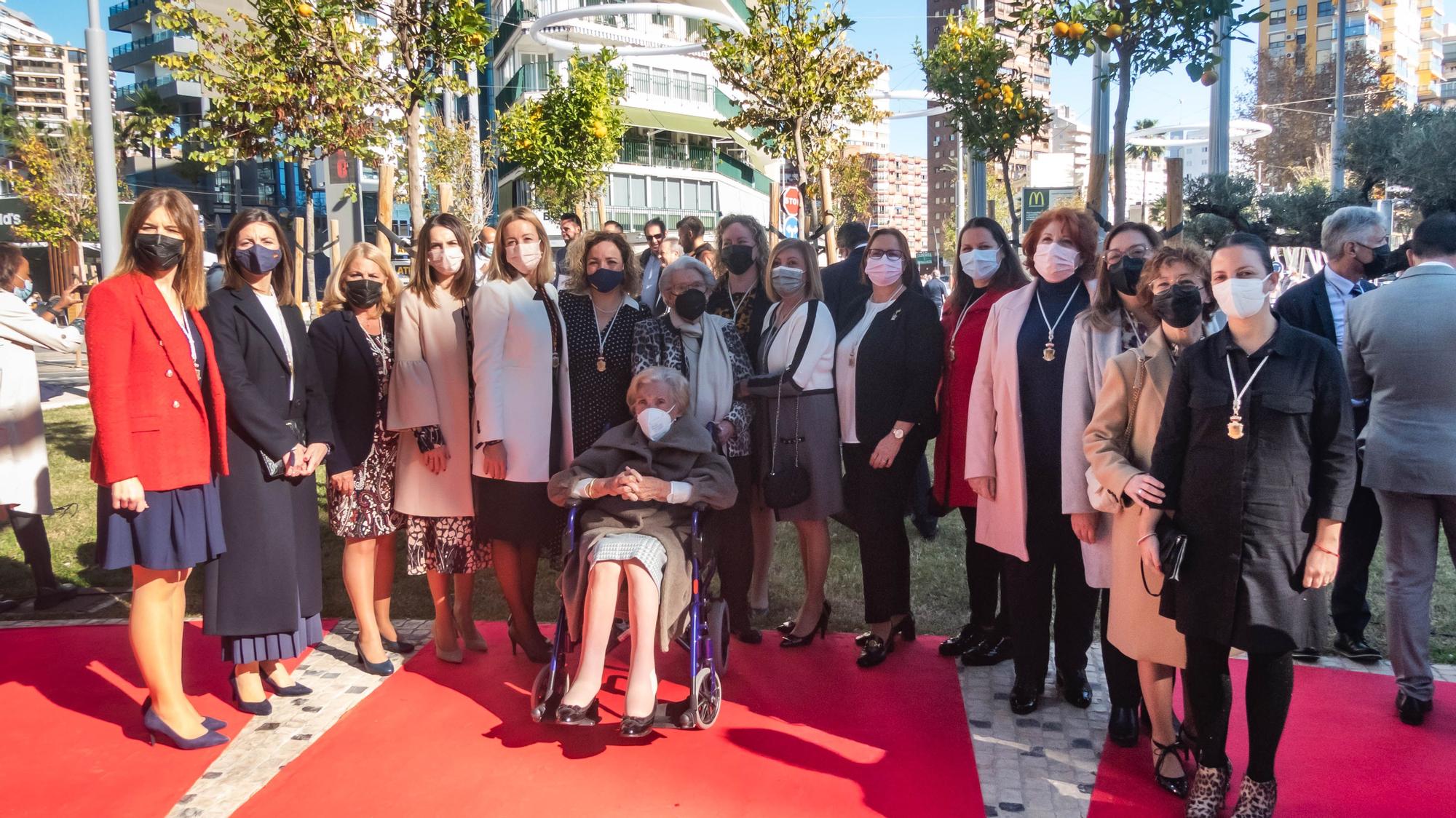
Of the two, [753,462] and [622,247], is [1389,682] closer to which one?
[753,462]

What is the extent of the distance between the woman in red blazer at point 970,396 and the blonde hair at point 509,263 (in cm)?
191

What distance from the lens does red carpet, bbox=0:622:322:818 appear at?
3.69m

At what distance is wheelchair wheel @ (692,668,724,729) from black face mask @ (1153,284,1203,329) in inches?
84.5

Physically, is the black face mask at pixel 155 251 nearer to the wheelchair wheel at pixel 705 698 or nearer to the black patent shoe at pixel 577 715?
the black patent shoe at pixel 577 715

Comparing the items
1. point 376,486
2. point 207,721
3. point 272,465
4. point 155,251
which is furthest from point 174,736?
point 155,251

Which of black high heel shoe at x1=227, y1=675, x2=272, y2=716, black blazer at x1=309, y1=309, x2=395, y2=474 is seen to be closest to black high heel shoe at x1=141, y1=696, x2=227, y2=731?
black high heel shoe at x1=227, y1=675, x2=272, y2=716

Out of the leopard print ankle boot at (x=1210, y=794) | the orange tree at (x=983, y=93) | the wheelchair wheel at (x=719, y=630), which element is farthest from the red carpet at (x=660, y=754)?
the orange tree at (x=983, y=93)

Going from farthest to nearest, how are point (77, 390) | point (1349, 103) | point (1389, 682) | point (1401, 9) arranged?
point (1401, 9) < point (1349, 103) < point (77, 390) < point (1389, 682)

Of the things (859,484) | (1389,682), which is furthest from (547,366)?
(1389,682)

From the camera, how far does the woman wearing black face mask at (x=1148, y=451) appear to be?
138 inches

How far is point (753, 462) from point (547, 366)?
3.66 ft

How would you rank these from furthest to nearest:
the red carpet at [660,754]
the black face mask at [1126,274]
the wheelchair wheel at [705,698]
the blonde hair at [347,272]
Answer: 1. the blonde hair at [347,272]
2. the wheelchair wheel at [705,698]
3. the black face mask at [1126,274]
4. the red carpet at [660,754]

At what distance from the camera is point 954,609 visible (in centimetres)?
584

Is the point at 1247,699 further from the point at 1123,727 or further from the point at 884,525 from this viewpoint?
the point at 884,525
